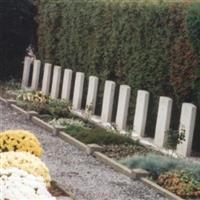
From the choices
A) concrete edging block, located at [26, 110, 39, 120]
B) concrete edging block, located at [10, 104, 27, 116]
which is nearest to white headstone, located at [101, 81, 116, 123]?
concrete edging block, located at [26, 110, 39, 120]

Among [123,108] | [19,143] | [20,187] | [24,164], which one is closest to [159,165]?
[19,143]

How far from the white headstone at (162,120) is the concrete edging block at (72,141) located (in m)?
1.55

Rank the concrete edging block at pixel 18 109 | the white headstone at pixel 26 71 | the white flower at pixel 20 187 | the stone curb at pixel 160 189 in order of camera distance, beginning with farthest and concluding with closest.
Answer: the white headstone at pixel 26 71 → the concrete edging block at pixel 18 109 → the stone curb at pixel 160 189 → the white flower at pixel 20 187

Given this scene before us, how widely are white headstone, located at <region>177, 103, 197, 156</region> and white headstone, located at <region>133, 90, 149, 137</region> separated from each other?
172cm

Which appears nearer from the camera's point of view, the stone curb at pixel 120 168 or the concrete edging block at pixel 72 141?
the stone curb at pixel 120 168

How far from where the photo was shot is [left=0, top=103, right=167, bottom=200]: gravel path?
1016 centimetres

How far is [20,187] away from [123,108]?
10.5 meters

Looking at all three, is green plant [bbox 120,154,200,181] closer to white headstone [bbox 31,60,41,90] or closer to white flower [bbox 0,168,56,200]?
white flower [bbox 0,168,56,200]

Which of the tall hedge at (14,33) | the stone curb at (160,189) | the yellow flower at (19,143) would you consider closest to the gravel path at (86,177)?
the stone curb at (160,189)

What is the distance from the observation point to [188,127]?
13570mm

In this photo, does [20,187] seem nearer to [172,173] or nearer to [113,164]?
[172,173]

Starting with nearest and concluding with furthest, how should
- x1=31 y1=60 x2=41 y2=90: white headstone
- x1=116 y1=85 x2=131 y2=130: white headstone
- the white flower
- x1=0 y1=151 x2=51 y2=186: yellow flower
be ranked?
1. the white flower
2. x1=0 y1=151 x2=51 y2=186: yellow flower
3. x1=116 y1=85 x2=131 y2=130: white headstone
4. x1=31 y1=60 x2=41 y2=90: white headstone

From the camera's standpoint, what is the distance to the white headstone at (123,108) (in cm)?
1625

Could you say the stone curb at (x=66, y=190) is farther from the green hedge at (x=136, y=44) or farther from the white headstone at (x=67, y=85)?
the white headstone at (x=67, y=85)
